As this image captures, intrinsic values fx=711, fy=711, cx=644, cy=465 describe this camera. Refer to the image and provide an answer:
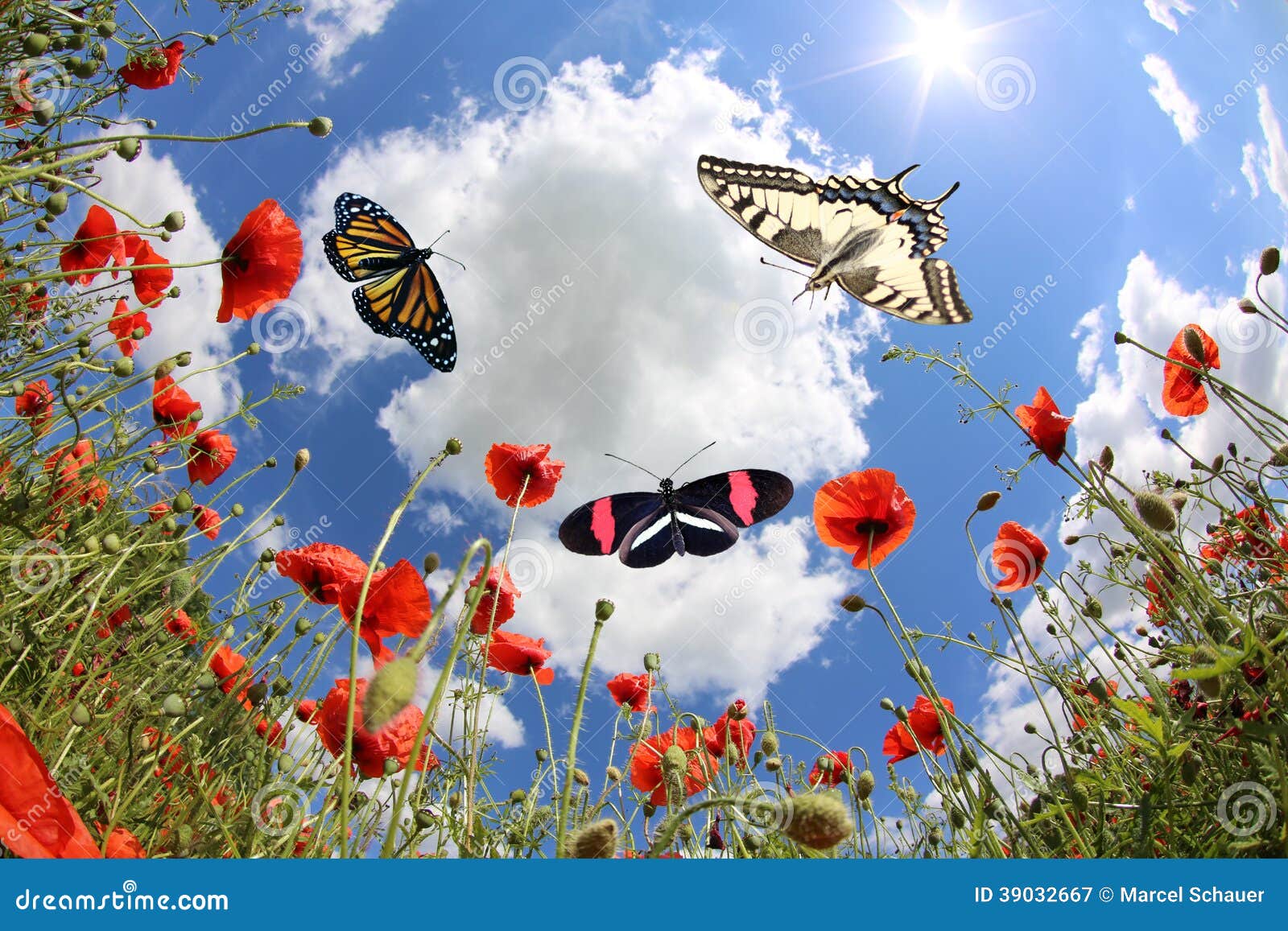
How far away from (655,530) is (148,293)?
2611mm

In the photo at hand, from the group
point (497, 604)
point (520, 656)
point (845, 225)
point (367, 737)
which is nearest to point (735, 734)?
point (520, 656)

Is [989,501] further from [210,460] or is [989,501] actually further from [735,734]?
[210,460]

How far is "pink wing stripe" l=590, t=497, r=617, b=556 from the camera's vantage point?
13.1 feet

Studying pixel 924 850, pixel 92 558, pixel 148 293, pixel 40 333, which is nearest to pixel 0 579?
pixel 92 558

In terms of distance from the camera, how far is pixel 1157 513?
1624 millimetres

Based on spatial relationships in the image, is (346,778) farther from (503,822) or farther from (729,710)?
(729,710)

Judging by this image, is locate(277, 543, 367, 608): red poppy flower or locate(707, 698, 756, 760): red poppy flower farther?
locate(707, 698, 756, 760): red poppy flower

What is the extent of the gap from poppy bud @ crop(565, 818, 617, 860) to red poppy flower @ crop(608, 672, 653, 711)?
1760 mm

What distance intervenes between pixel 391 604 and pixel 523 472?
98 centimetres

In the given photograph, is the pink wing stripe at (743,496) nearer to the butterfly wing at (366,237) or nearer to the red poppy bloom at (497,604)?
the red poppy bloom at (497,604)

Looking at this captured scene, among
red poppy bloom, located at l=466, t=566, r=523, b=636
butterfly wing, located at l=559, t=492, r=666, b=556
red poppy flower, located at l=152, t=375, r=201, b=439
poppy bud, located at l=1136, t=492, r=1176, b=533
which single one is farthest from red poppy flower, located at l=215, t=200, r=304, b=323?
poppy bud, located at l=1136, t=492, r=1176, b=533

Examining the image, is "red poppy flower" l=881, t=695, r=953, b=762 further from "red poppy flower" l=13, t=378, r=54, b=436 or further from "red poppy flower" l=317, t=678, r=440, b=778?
"red poppy flower" l=13, t=378, r=54, b=436

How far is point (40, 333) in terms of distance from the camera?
2207mm

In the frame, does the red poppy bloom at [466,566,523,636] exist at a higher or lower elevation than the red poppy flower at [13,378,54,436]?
lower
